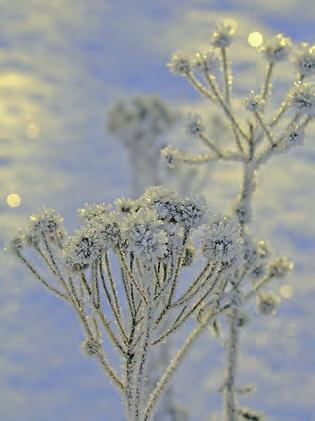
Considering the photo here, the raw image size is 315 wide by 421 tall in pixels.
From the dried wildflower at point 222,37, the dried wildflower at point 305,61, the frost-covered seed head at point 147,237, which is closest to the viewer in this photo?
the frost-covered seed head at point 147,237

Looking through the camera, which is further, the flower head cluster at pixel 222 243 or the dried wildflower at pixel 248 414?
the dried wildflower at pixel 248 414

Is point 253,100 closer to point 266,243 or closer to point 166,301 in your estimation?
point 266,243

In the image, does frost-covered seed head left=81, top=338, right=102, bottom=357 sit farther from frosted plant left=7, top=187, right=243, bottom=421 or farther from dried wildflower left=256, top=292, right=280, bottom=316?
dried wildflower left=256, top=292, right=280, bottom=316

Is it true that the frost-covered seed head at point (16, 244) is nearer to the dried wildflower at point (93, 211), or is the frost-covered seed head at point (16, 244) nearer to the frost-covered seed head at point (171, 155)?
the dried wildflower at point (93, 211)

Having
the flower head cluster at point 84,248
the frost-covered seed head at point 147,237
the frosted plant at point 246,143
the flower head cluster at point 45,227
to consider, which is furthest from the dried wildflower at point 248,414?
the frost-covered seed head at point 147,237

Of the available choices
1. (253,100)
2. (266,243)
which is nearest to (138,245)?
(253,100)

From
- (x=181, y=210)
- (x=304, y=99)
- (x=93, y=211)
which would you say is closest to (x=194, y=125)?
(x=304, y=99)

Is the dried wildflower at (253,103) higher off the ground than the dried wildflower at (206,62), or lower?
lower

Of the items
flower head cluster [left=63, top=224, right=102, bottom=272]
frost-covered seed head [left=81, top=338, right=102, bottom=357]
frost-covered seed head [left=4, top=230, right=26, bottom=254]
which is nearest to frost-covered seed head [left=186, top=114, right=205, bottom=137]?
frost-covered seed head [left=4, top=230, right=26, bottom=254]
